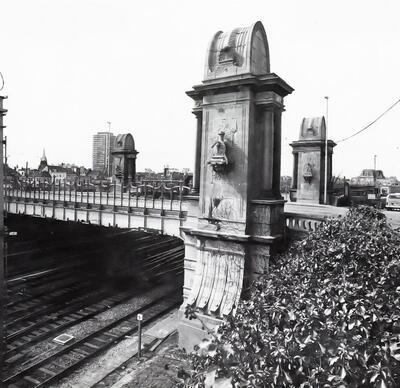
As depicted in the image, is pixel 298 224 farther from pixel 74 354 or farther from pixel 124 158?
pixel 124 158

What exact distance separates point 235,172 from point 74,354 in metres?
10.9

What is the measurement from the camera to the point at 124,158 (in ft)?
90.0

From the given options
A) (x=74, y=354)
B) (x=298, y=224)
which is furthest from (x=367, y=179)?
(x=74, y=354)

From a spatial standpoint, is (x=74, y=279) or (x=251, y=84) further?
(x=74, y=279)

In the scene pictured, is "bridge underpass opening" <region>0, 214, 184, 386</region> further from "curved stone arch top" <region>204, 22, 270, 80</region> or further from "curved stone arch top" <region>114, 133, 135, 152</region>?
"curved stone arch top" <region>204, 22, 270, 80</region>

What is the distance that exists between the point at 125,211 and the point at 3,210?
737 centimetres

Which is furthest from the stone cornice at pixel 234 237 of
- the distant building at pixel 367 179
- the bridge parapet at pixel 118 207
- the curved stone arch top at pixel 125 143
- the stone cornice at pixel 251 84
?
the distant building at pixel 367 179

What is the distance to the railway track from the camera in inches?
514

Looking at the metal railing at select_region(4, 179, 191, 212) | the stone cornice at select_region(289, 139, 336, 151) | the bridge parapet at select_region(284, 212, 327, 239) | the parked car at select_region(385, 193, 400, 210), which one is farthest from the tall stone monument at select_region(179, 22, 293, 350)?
the parked car at select_region(385, 193, 400, 210)

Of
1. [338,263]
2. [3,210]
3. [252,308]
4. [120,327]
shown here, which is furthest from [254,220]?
[3,210]

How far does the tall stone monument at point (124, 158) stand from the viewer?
2716cm

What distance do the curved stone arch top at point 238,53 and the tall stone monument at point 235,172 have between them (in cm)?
3

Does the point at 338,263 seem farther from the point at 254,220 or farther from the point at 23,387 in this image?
the point at 23,387

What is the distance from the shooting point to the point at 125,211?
18.4 m
